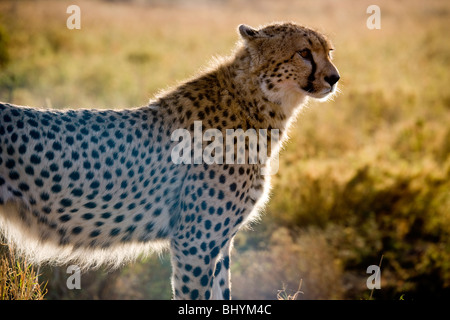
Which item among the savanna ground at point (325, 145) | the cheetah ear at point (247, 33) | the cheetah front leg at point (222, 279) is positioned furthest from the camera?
the savanna ground at point (325, 145)

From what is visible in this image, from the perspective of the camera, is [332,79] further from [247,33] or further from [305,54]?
[247,33]

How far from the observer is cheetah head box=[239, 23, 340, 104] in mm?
2971

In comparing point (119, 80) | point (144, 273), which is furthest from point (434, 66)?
point (144, 273)

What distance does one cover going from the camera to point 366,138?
294 inches

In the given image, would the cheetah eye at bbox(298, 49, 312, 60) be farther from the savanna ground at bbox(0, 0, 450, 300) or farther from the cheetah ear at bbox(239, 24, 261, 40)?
the savanna ground at bbox(0, 0, 450, 300)

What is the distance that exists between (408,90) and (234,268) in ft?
21.2

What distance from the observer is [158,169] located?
9.32ft

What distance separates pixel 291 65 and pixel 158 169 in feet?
3.17

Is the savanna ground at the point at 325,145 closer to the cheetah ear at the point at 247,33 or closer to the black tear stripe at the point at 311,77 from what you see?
the cheetah ear at the point at 247,33

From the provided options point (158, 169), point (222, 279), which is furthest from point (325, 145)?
A: point (158, 169)

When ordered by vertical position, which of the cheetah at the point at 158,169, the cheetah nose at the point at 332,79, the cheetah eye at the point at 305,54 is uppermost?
the cheetah eye at the point at 305,54

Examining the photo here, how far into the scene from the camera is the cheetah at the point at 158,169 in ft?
8.58

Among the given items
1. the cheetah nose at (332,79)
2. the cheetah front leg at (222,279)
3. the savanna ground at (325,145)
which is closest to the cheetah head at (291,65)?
the cheetah nose at (332,79)

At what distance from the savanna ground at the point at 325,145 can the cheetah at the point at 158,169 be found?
0.51m
